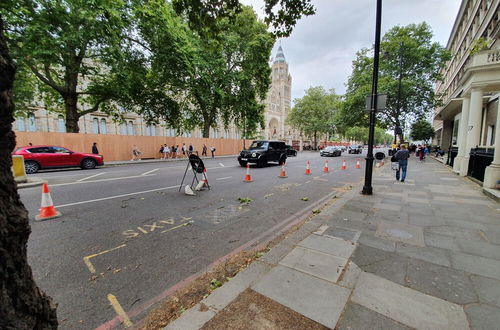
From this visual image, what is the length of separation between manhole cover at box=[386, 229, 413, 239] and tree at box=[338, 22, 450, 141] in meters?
23.5

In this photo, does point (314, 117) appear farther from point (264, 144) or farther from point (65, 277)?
point (65, 277)

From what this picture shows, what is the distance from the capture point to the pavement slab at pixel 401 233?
12.2 feet

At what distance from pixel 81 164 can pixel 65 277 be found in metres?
14.1

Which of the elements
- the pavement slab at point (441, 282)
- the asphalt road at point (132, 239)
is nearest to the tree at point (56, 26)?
the asphalt road at point (132, 239)

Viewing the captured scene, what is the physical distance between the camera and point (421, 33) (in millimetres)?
24766

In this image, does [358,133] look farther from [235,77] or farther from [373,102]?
[373,102]

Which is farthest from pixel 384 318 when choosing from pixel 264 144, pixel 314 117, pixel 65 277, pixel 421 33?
pixel 314 117

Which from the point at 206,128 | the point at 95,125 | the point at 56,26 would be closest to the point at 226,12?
the point at 56,26

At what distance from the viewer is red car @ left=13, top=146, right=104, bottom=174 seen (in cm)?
1178

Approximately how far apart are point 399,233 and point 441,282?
153 cm

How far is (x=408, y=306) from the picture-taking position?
219 centimetres

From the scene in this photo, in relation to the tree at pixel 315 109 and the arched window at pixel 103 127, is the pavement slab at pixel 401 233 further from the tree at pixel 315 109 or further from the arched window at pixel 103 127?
the tree at pixel 315 109

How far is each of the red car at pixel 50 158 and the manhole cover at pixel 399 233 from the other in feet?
55.0

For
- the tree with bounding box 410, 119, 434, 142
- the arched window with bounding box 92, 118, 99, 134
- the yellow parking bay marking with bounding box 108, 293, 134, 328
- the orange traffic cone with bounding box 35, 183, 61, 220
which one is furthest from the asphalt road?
the tree with bounding box 410, 119, 434, 142
